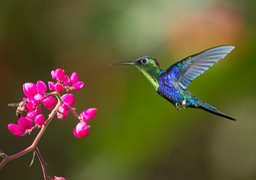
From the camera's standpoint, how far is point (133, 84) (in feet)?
17.5

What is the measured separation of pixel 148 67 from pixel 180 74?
249mm

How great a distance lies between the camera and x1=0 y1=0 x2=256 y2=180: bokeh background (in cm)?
511

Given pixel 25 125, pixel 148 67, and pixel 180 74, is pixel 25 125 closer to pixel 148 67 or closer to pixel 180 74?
pixel 148 67

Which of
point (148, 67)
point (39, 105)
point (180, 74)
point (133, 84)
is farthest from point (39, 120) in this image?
point (133, 84)

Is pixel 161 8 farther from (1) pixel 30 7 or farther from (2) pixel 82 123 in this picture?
(2) pixel 82 123

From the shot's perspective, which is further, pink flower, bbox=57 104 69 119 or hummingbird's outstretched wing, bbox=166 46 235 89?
hummingbird's outstretched wing, bbox=166 46 235 89

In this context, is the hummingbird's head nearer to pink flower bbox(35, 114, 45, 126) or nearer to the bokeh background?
pink flower bbox(35, 114, 45, 126)

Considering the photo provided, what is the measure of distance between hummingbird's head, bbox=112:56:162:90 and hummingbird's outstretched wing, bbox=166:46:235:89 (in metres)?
0.12

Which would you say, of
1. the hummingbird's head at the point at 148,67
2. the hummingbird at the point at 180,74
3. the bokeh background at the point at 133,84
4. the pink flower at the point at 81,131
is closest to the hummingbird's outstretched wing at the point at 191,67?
the hummingbird at the point at 180,74

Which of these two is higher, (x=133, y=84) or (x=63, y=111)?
(x=63, y=111)

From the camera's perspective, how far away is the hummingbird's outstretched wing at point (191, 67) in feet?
7.63

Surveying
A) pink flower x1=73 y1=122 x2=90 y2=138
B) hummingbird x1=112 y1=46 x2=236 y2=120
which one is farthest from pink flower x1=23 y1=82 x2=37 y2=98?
hummingbird x1=112 y1=46 x2=236 y2=120

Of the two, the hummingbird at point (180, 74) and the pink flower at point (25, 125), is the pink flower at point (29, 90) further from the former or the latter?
the hummingbird at point (180, 74)

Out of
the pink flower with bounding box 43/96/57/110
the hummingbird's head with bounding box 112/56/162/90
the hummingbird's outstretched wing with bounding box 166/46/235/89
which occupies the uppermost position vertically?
the pink flower with bounding box 43/96/57/110
